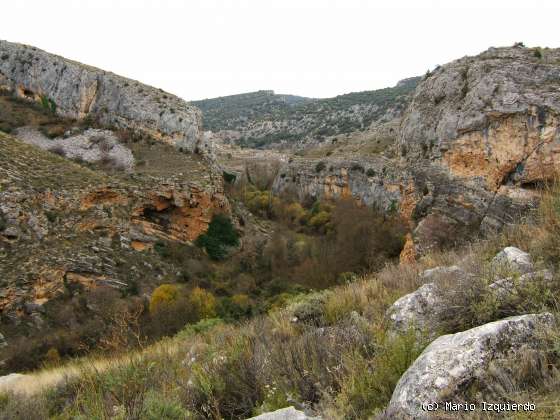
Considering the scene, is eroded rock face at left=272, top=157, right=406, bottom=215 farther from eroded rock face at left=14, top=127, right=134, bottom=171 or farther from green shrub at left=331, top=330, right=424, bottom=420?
green shrub at left=331, top=330, right=424, bottom=420

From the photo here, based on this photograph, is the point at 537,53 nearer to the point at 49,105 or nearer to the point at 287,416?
the point at 287,416

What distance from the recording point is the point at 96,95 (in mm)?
29359

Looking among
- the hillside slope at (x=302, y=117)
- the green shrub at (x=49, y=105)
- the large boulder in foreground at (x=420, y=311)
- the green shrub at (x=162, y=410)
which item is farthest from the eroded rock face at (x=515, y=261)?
the hillside slope at (x=302, y=117)

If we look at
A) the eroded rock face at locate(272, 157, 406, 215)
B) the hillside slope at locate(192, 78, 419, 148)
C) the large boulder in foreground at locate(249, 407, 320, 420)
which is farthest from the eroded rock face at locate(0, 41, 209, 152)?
the hillside slope at locate(192, 78, 419, 148)

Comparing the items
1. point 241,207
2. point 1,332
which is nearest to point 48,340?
point 1,332

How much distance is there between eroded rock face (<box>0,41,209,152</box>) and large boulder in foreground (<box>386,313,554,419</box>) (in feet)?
87.7

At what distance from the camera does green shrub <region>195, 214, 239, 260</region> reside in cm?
2327

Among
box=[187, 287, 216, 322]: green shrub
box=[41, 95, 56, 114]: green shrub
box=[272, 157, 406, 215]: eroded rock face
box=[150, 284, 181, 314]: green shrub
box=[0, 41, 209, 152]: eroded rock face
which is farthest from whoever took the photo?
box=[41, 95, 56, 114]: green shrub

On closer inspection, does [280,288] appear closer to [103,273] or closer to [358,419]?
[103,273]

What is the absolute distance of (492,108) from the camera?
55.8 feet

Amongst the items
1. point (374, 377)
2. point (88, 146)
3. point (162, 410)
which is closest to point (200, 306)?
point (162, 410)

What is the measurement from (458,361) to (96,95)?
3301 cm

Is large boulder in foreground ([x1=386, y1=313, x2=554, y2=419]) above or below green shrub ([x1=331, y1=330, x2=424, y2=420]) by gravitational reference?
above

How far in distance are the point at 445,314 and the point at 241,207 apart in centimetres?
2802
